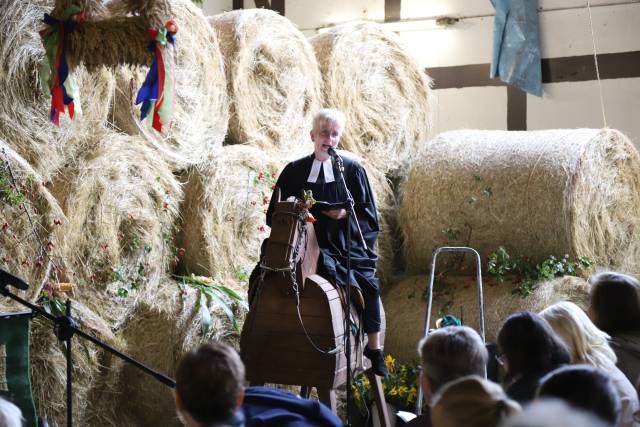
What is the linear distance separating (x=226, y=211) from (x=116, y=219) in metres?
0.87

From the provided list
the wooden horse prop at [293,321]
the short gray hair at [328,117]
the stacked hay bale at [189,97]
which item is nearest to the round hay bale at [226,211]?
the stacked hay bale at [189,97]

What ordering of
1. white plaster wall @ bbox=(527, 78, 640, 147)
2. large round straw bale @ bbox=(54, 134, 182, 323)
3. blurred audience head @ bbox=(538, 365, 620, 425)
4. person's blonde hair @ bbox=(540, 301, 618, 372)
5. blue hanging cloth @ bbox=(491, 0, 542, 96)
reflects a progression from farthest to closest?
blue hanging cloth @ bbox=(491, 0, 542, 96) < white plaster wall @ bbox=(527, 78, 640, 147) < large round straw bale @ bbox=(54, 134, 182, 323) < person's blonde hair @ bbox=(540, 301, 618, 372) < blurred audience head @ bbox=(538, 365, 620, 425)

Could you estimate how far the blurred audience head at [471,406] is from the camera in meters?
2.12

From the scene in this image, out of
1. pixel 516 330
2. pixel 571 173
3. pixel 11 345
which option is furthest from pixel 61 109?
pixel 571 173

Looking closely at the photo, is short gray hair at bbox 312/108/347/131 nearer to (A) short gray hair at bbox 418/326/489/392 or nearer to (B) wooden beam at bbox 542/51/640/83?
(A) short gray hair at bbox 418/326/489/392

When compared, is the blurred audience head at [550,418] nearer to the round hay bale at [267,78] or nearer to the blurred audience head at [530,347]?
the blurred audience head at [530,347]

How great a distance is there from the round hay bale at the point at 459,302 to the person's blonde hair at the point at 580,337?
7.68 ft

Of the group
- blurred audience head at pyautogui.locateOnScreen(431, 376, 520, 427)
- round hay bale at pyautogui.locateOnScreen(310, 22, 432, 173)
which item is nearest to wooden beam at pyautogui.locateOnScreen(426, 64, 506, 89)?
round hay bale at pyautogui.locateOnScreen(310, 22, 432, 173)

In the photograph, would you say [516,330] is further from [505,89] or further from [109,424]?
[505,89]

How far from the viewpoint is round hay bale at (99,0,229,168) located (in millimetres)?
5164

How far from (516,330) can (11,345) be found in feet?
6.69

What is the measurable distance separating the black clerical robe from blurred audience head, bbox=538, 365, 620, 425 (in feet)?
7.81

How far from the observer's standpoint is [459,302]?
6.21 metres

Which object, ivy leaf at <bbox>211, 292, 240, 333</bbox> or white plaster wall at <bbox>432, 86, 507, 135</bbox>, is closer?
ivy leaf at <bbox>211, 292, 240, 333</bbox>
